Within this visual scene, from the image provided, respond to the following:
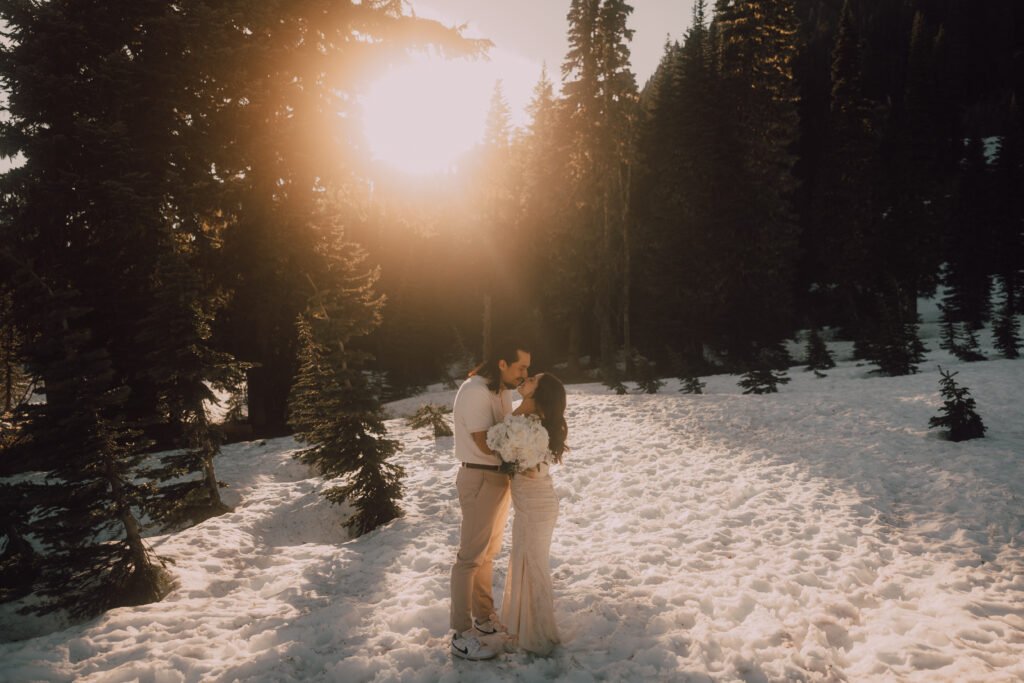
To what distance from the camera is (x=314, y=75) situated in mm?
12414

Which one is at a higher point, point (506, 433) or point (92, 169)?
point (92, 169)

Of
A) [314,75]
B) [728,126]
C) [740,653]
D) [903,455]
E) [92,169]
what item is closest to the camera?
[740,653]

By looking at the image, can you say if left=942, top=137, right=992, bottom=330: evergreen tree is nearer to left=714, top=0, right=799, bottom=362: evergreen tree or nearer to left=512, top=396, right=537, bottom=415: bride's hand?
left=714, top=0, right=799, bottom=362: evergreen tree

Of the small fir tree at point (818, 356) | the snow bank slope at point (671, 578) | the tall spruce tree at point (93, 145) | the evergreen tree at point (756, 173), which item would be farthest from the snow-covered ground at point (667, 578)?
the evergreen tree at point (756, 173)

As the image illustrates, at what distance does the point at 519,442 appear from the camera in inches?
173

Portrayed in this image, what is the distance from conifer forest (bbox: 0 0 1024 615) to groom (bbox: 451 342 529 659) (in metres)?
0.36

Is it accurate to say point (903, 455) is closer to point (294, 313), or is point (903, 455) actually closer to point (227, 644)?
point (227, 644)

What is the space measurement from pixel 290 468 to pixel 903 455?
1418cm

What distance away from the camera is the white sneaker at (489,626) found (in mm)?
4934

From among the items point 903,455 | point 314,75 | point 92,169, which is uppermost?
point 314,75

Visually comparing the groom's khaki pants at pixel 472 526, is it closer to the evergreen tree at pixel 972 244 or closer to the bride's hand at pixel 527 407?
the bride's hand at pixel 527 407

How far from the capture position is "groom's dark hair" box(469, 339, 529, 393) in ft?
15.2

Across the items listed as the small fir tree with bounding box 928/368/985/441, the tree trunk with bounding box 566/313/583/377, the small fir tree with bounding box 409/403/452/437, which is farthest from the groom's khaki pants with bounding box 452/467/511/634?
the tree trunk with bounding box 566/313/583/377

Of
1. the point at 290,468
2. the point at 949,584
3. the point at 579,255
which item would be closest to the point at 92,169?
the point at 290,468
